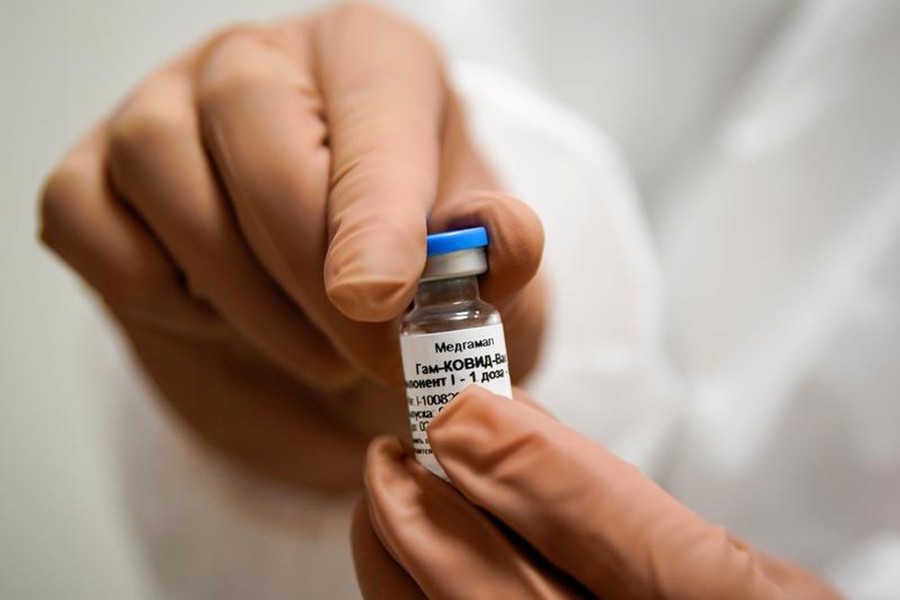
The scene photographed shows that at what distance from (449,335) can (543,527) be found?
10 centimetres

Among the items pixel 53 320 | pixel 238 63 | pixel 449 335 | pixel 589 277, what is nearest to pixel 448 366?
pixel 449 335

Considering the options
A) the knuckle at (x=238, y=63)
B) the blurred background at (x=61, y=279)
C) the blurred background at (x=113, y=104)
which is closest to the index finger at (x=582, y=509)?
the knuckle at (x=238, y=63)

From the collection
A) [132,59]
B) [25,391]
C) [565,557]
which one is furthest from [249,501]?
[132,59]

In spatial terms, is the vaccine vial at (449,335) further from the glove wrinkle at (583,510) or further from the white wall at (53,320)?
the white wall at (53,320)

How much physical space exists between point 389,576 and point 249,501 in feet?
1.05

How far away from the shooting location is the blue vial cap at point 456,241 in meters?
0.36

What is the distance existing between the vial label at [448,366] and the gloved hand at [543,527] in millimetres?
11

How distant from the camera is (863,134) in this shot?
63 cm

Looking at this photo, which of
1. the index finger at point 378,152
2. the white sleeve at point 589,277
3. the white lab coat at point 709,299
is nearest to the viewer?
the index finger at point 378,152

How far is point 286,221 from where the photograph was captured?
1.44ft

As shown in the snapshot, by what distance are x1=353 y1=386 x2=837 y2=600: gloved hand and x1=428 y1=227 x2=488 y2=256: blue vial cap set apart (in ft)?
0.22

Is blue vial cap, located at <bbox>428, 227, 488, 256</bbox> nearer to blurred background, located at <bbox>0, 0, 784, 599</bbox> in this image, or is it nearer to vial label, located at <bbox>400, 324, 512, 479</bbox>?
vial label, located at <bbox>400, 324, 512, 479</bbox>

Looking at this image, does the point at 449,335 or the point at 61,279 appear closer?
the point at 449,335

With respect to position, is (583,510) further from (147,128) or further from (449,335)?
(147,128)
